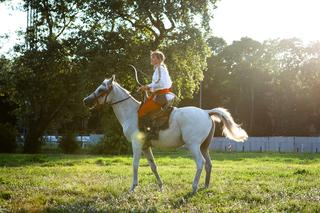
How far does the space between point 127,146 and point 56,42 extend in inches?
A: 412

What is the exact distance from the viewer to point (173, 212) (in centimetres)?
893

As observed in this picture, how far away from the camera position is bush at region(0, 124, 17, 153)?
4203 cm

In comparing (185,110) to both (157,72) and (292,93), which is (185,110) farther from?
(292,93)

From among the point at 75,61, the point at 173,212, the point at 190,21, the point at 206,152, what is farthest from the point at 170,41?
the point at 173,212

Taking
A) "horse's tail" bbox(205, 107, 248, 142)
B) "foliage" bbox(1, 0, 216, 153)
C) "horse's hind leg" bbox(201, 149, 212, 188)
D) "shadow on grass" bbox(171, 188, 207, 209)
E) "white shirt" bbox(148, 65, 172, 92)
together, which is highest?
"foliage" bbox(1, 0, 216, 153)

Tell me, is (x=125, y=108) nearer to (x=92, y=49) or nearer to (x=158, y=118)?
(x=158, y=118)

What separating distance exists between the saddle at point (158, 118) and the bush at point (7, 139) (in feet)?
106

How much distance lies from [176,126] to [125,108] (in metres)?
1.56

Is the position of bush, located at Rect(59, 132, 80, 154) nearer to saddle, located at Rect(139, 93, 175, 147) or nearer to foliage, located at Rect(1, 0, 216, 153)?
foliage, located at Rect(1, 0, 216, 153)

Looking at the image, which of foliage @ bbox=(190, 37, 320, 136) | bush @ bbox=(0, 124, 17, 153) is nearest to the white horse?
bush @ bbox=(0, 124, 17, 153)

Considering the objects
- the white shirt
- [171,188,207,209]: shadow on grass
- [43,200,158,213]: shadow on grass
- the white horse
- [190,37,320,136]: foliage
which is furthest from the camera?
[190,37,320,136]: foliage

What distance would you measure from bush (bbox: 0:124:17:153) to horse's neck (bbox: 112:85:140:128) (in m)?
31.6

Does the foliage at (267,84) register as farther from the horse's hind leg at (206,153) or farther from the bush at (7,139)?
the horse's hind leg at (206,153)

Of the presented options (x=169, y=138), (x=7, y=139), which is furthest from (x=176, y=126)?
(x=7, y=139)
